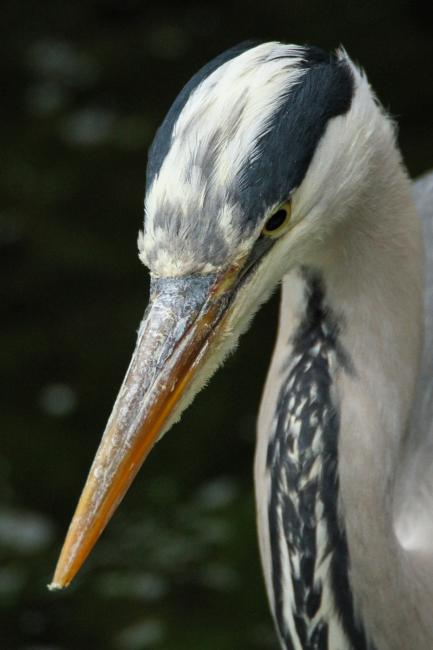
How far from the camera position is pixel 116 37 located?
15.2 ft

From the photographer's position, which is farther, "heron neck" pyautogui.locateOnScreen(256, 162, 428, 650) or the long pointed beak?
"heron neck" pyautogui.locateOnScreen(256, 162, 428, 650)

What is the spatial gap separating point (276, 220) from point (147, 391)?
0.96ft

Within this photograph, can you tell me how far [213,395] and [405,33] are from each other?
5.63ft

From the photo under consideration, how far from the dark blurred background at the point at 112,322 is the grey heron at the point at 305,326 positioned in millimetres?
1007

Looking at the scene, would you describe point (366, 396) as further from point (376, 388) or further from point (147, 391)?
point (147, 391)

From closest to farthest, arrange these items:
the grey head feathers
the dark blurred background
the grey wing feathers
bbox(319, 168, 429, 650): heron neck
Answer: the grey head feathers → bbox(319, 168, 429, 650): heron neck → the grey wing feathers → the dark blurred background

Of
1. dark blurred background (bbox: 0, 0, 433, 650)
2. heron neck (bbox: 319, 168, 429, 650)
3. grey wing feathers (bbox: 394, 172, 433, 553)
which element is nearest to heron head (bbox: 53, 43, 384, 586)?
heron neck (bbox: 319, 168, 429, 650)

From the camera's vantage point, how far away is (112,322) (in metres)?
3.80

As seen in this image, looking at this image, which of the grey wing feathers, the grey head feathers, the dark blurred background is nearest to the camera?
the grey head feathers

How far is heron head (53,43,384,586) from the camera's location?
171 centimetres

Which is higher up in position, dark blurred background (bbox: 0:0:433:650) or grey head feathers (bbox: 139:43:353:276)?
grey head feathers (bbox: 139:43:353:276)

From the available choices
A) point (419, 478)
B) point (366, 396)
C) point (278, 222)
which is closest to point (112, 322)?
point (419, 478)

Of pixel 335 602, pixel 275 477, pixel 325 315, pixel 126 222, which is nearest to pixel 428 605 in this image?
pixel 335 602

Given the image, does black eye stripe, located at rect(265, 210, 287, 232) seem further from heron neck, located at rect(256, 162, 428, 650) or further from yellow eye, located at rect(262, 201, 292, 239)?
heron neck, located at rect(256, 162, 428, 650)
